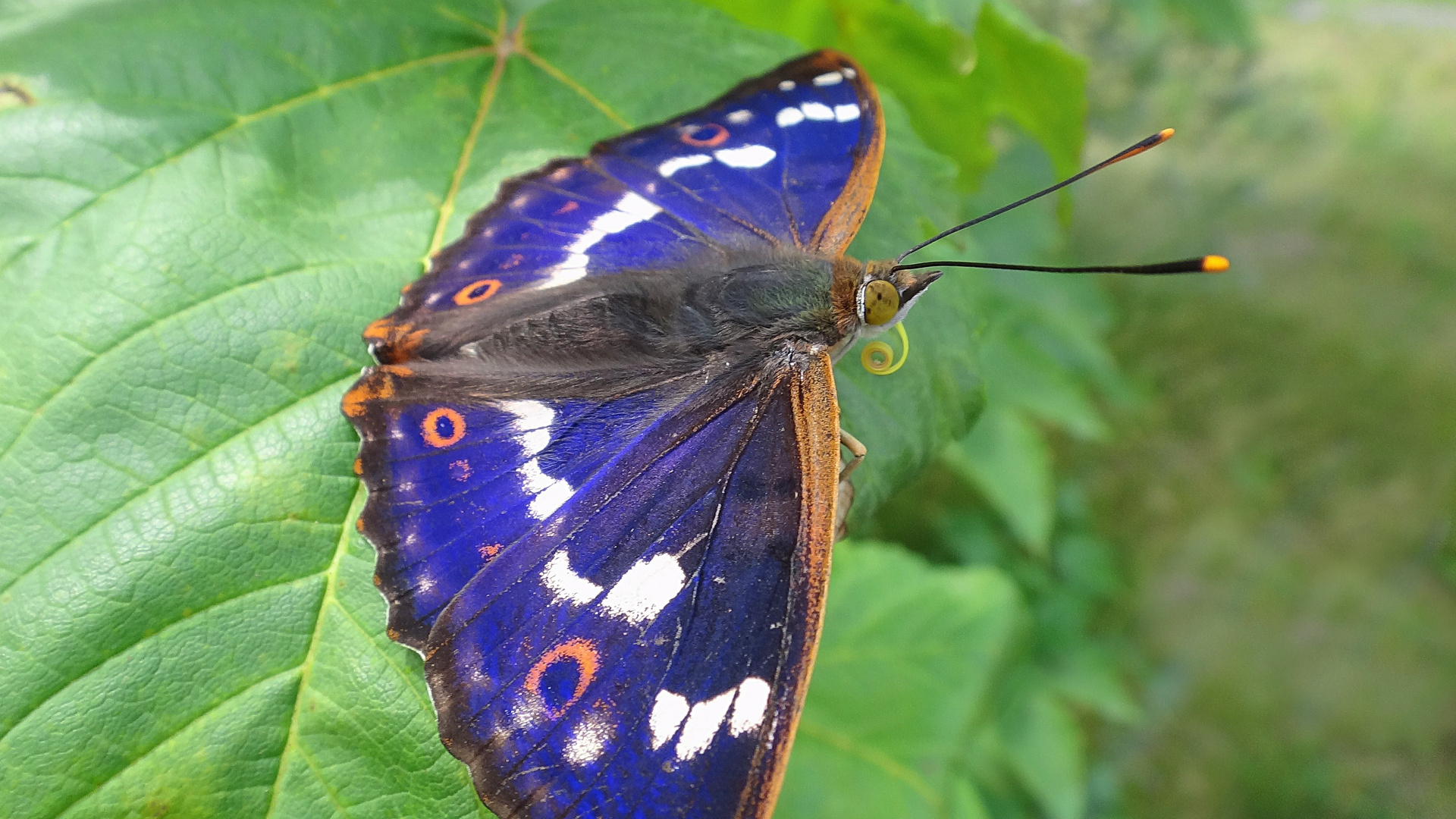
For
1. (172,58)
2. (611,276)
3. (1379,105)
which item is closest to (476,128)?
(611,276)

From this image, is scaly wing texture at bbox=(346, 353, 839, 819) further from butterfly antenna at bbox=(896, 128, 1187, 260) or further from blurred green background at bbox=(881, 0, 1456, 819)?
blurred green background at bbox=(881, 0, 1456, 819)

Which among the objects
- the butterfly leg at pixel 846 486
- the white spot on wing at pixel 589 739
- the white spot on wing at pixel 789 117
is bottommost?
the white spot on wing at pixel 589 739

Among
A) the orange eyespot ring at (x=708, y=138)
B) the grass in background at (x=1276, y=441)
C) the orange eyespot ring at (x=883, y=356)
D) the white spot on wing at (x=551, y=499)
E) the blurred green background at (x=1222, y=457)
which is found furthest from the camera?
the grass in background at (x=1276, y=441)

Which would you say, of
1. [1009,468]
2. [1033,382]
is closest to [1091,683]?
[1009,468]

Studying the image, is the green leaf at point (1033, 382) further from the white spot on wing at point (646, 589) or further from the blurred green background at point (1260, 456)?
the white spot on wing at point (646, 589)

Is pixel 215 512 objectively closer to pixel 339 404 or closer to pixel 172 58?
pixel 339 404

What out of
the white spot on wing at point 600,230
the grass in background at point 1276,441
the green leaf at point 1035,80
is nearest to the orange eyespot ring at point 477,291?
the white spot on wing at point 600,230
